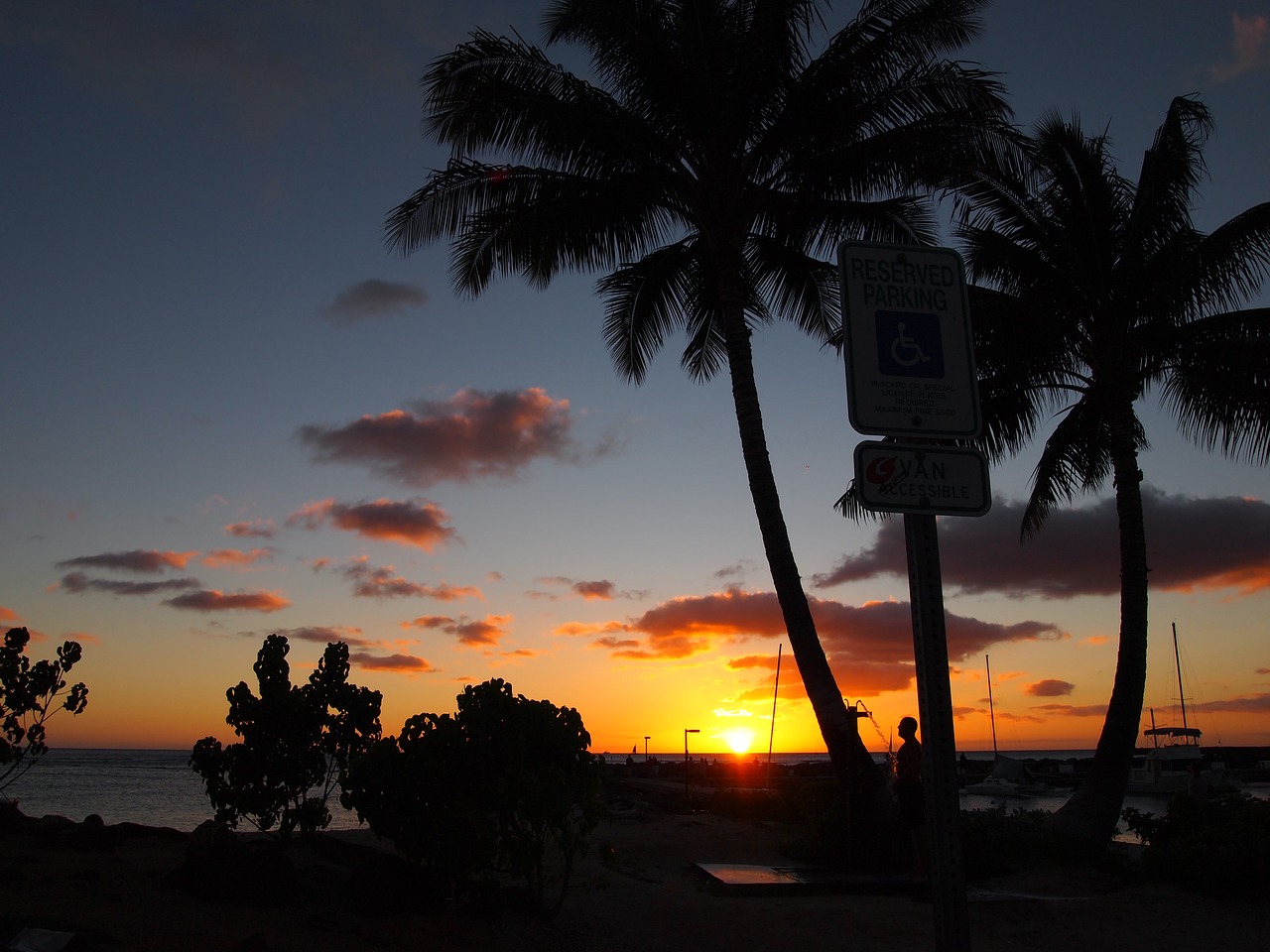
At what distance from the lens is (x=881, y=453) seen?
9.66 feet

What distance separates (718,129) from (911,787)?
9238 mm

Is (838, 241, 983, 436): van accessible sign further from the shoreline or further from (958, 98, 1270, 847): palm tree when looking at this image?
(958, 98, 1270, 847): palm tree

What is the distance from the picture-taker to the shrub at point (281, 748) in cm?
845

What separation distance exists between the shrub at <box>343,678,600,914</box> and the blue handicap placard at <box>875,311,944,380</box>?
563cm

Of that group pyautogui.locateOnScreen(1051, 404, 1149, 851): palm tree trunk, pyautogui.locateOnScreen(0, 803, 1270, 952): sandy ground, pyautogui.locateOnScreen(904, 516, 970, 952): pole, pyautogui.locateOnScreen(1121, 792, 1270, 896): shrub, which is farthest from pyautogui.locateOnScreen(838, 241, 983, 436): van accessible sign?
pyautogui.locateOnScreen(1051, 404, 1149, 851): palm tree trunk

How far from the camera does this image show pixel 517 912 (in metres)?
8.09

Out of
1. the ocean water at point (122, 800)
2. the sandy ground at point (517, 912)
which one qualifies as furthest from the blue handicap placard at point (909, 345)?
the ocean water at point (122, 800)

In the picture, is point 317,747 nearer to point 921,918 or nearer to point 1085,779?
point 921,918

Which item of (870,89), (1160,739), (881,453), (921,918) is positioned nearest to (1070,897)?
(921,918)

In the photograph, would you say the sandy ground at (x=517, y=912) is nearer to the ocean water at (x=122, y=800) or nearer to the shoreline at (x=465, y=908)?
the shoreline at (x=465, y=908)

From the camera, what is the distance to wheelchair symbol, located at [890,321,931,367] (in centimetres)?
305

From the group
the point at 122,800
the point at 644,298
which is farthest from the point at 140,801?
the point at 644,298

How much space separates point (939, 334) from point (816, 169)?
1126 cm

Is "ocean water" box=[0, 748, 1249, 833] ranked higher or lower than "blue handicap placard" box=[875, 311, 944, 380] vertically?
lower
